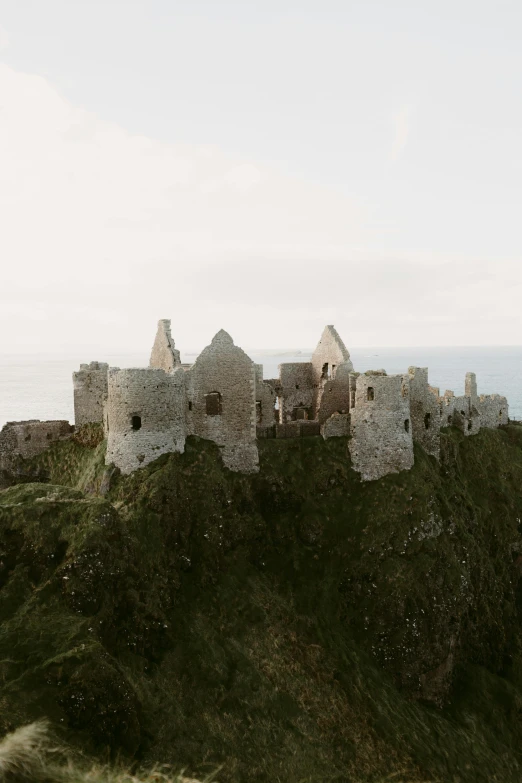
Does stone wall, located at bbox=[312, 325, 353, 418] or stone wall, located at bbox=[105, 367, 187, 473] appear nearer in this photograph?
stone wall, located at bbox=[105, 367, 187, 473]

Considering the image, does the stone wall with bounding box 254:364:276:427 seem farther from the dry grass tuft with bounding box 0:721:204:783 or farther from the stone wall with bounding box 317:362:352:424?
the dry grass tuft with bounding box 0:721:204:783

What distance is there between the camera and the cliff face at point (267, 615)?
79.7ft

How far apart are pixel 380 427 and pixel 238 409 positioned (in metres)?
10.2

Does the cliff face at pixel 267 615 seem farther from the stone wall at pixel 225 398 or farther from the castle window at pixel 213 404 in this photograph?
the castle window at pixel 213 404

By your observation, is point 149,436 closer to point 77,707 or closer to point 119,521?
point 119,521

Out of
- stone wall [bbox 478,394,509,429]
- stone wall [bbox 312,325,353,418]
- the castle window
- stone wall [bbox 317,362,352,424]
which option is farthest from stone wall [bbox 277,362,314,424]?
stone wall [bbox 478,394,509,429]

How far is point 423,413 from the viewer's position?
144 ft

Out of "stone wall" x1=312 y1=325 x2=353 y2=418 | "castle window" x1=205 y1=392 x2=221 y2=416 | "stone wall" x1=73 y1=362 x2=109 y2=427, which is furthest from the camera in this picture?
"stone wall" x1=312 y1=325 x2=353 y2=418

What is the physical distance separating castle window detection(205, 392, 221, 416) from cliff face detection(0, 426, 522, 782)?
2435 millimetres

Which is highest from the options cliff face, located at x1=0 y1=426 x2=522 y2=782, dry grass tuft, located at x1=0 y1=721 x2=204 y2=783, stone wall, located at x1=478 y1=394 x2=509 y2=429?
stone wall, located at x1=478 y1=394 x2=509 y2=429

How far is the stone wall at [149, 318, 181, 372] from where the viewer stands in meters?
38.9

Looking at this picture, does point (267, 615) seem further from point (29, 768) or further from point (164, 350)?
point (29, 768)


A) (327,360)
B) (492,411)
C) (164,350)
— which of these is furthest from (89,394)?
(492,411)

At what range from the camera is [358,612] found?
35062 millimetres
